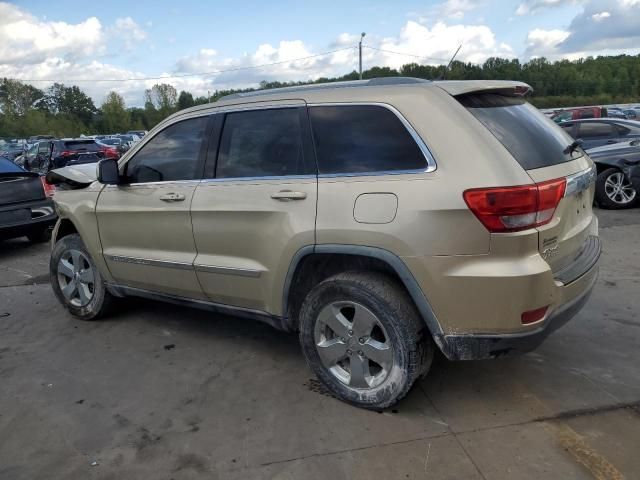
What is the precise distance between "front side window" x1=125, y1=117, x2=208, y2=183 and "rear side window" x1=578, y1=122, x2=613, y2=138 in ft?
30.6

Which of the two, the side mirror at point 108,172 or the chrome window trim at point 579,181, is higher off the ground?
the side mirror at point 108,172

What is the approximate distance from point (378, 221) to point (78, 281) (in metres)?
3.18

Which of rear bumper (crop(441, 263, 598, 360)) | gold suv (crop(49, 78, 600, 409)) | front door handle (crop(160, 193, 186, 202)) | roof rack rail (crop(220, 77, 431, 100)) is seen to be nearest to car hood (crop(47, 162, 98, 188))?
gold suv (crop(49, 78, 600, 409))

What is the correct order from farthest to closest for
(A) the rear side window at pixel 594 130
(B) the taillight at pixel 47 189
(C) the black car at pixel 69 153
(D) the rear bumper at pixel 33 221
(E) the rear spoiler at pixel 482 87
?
(C) the black car at pixel 69 153, (A) the rear side window at pixel 594 130, (B) the taillight at pixel 47 189, (D) the rear bumper at pixel 33 221, (E) the rear spoiler at pixel 482 87

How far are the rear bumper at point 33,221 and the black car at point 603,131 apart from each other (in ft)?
29.5

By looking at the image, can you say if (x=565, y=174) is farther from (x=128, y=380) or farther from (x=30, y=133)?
(x=30, y=133)

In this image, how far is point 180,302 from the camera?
4062mm

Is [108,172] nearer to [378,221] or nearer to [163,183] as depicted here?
[163,183]

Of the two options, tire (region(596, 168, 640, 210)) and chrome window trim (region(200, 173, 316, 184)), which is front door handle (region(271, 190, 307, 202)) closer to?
chrome window trim (region(200, 173, 316, 184))

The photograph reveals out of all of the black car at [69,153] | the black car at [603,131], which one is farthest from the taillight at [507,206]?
the black car at [69,153]

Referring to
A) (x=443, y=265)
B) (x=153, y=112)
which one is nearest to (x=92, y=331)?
(x=443, y=265)

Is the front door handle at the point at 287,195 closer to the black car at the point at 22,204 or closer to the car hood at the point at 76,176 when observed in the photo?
the car hood at the point at 76,176

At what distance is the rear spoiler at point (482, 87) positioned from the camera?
2.94m

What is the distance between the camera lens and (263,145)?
3422mm
